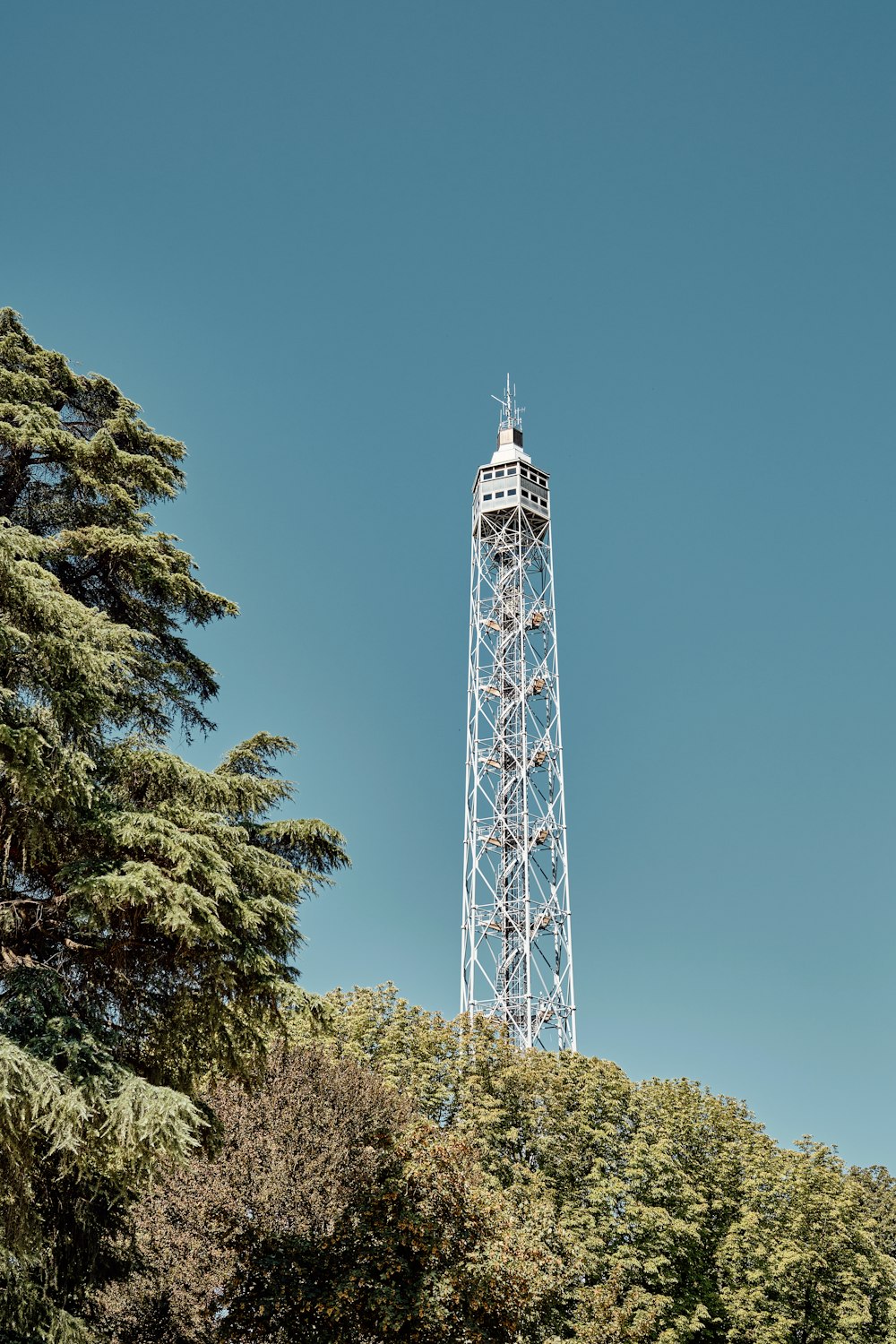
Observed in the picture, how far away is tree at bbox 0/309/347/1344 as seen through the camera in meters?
8.50

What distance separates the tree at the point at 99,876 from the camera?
8.50 metres

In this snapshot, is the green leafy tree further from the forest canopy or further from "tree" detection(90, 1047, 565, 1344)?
"tree" detection(90, 1047, 565, 1344)

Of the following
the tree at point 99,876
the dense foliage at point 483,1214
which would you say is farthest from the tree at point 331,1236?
the tree at point 99,876

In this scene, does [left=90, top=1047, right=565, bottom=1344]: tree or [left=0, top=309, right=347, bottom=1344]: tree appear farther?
[left=90, top=1047, right=565, bottom=1344]: tree

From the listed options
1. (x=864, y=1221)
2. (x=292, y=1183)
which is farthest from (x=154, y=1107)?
(x=864, y=1221)

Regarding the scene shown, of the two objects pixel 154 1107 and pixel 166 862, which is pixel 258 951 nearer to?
pixel 166 862

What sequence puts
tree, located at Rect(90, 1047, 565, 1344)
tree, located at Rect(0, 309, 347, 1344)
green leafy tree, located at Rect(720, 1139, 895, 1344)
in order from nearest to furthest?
tree, located at Rect(0, 309, 347, 1344) → tree, located at Rect(90, 1047, 565, 1344) → green leafy tree, located at Rect(720, 1139, 895, 1344)

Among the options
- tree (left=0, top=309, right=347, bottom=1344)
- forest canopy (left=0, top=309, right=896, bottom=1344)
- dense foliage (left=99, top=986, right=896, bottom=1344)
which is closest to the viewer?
tree (left=0, top=309, right=347, bottom=1344)

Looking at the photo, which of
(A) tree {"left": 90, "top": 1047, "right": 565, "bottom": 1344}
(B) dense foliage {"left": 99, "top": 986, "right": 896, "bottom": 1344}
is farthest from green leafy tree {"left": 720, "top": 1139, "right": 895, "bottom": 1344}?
(A) tree {"left": 90, "top": 1047, "right": 565, "bottom": 1344}

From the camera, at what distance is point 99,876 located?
8.95 meters

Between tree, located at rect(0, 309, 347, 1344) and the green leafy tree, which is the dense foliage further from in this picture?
tree, located at rect(0, 309, 347, 1344)

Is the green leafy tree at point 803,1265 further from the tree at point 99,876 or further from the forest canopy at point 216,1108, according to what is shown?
the tree at point 99,876

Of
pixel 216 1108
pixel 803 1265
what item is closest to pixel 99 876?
pixel 216 1108

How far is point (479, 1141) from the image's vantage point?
18.8m
